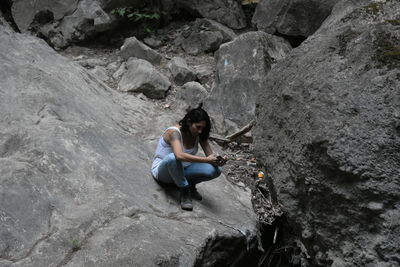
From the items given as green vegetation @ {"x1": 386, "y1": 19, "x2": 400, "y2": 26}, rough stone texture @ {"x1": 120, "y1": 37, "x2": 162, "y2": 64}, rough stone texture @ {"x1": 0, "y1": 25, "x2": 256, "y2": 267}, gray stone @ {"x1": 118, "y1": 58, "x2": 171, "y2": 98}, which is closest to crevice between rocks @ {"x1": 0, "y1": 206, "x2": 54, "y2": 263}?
rough stone texture @ {"x1": 0, "y1": 25, "x2": 256, "y2": 267}

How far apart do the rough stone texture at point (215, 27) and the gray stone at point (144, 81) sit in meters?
1.94

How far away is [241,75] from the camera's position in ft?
21.9

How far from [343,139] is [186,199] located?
156 cm

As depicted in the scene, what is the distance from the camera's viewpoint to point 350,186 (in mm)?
2695

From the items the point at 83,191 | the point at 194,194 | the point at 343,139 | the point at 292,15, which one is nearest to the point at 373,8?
the point at 343,139

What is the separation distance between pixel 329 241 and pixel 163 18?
7.03m

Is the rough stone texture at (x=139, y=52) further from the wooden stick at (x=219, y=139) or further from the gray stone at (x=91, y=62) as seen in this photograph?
the wooden stick at (x=219, y=139)

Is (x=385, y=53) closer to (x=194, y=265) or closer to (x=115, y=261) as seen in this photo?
(x=194, y=265)

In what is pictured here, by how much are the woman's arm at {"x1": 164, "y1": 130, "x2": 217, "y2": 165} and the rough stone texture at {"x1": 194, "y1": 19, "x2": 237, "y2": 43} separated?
5.17 m

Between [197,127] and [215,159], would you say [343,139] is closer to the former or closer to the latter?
[215,159]

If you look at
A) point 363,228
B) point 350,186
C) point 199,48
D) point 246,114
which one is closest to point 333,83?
point 350,186

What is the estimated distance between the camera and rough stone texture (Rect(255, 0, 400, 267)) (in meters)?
2.59

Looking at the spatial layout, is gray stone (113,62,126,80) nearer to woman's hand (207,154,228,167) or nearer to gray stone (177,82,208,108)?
gray stone (177,82,208,108)

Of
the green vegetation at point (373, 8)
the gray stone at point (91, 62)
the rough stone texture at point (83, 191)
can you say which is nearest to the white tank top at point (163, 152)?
the rough stone texture at point (83, 191)
